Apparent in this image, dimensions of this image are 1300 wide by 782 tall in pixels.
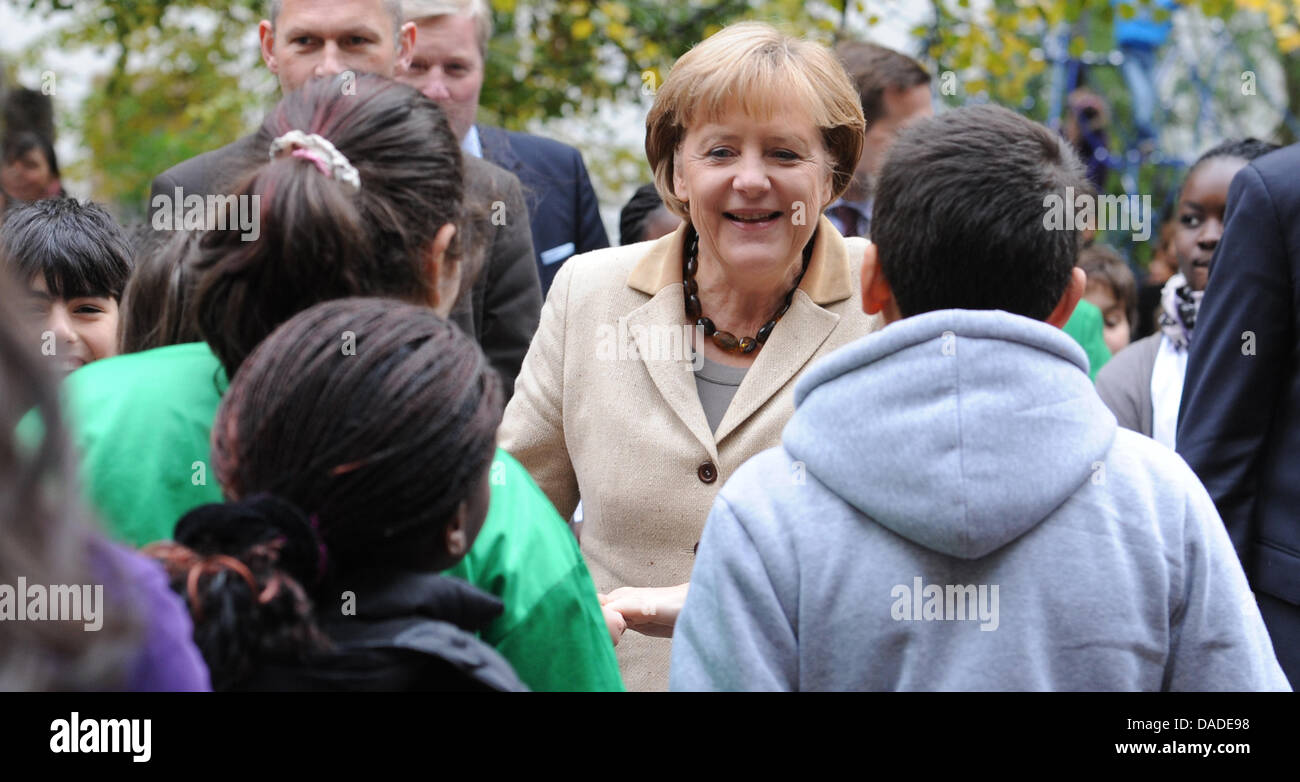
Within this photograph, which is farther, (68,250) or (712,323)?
(68,250)

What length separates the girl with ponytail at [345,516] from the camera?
5.12 feet

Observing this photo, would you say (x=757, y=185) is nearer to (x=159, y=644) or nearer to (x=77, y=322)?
(x=77, y=322)

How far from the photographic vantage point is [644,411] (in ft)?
9.37

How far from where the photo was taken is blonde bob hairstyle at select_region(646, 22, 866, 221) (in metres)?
2.85

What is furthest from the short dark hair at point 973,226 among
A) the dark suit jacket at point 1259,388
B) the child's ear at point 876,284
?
the dark suit jacket at point 1259,388

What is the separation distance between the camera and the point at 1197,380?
319cm

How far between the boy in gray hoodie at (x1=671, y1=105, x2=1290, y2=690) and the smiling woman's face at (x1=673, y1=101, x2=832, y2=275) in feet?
3.38

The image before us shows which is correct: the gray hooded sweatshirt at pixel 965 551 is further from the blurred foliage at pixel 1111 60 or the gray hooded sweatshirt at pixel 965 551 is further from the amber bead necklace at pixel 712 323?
the blurred foliage at pixel 1111 60

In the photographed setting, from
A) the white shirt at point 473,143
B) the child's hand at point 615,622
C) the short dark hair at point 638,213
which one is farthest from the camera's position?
the short dark hair at point 638,213

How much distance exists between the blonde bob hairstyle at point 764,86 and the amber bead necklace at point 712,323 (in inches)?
6.9

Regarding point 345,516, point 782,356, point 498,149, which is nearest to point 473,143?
point 498,149

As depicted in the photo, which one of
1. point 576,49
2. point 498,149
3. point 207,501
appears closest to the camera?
point 207,501

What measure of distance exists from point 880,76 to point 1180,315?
4.16 feet
